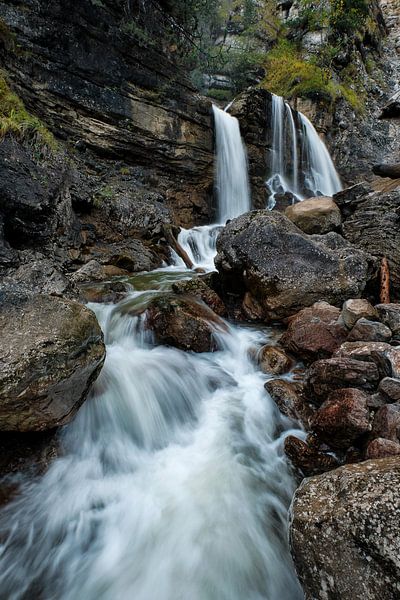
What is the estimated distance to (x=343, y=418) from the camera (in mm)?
3445

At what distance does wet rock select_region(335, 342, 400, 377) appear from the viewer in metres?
3.79

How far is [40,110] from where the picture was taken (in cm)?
1041

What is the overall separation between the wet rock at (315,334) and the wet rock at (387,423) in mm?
1620

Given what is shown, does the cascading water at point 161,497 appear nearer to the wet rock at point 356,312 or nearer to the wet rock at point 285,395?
the wet rock at point 285,395

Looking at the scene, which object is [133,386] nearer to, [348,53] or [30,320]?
[30,320]

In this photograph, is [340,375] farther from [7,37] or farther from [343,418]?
[7,37]

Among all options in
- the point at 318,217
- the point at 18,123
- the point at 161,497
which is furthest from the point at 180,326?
the point at 18,123

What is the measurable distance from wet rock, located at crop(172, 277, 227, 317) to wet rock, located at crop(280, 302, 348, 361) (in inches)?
66.5

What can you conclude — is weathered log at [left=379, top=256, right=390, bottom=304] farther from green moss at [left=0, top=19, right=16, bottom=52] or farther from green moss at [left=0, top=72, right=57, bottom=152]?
green moss at [left=0, top=19, right=16, bottom=52]

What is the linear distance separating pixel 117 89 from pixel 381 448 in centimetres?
1311

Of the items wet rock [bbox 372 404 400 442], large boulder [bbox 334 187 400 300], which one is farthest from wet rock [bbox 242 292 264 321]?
wet rock [bbox 372 404 400 442]

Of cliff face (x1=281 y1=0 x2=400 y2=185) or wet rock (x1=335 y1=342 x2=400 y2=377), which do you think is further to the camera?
cliff face (x1=281 y1=0 x2=400 y2=185)

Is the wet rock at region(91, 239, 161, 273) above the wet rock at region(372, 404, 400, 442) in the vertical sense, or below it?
above

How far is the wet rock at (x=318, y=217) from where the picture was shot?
8945mm
